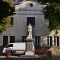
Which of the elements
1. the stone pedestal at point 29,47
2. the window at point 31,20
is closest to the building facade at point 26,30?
the window at point 31,20

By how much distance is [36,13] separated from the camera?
54.9 m

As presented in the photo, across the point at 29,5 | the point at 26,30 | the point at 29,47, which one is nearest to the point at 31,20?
the point at 26,30

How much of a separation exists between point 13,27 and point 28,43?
12794 mm

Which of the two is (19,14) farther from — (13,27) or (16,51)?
(16,51)

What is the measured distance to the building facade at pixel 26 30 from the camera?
178ft

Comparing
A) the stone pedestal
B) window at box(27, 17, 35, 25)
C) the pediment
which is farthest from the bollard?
the pediment

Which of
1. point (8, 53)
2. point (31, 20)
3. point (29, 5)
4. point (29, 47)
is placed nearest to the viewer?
point (29, 47)

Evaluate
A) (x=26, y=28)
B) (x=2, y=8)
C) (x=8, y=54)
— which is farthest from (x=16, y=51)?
(x=2, y=8)

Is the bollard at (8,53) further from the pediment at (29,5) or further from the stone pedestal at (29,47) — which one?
the pediment at (29,5)

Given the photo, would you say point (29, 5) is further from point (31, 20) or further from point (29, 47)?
point (29, 47)

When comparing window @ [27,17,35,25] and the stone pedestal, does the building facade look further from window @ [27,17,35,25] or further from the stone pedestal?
the stone pedestal

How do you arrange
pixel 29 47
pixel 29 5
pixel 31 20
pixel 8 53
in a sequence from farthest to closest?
pixel 29 5 < pixel 31 20 < pixel 8 53 < pixel 29 47

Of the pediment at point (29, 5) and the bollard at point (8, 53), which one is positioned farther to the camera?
the pediment at point (29, 5)

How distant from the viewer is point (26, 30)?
5425 cm
